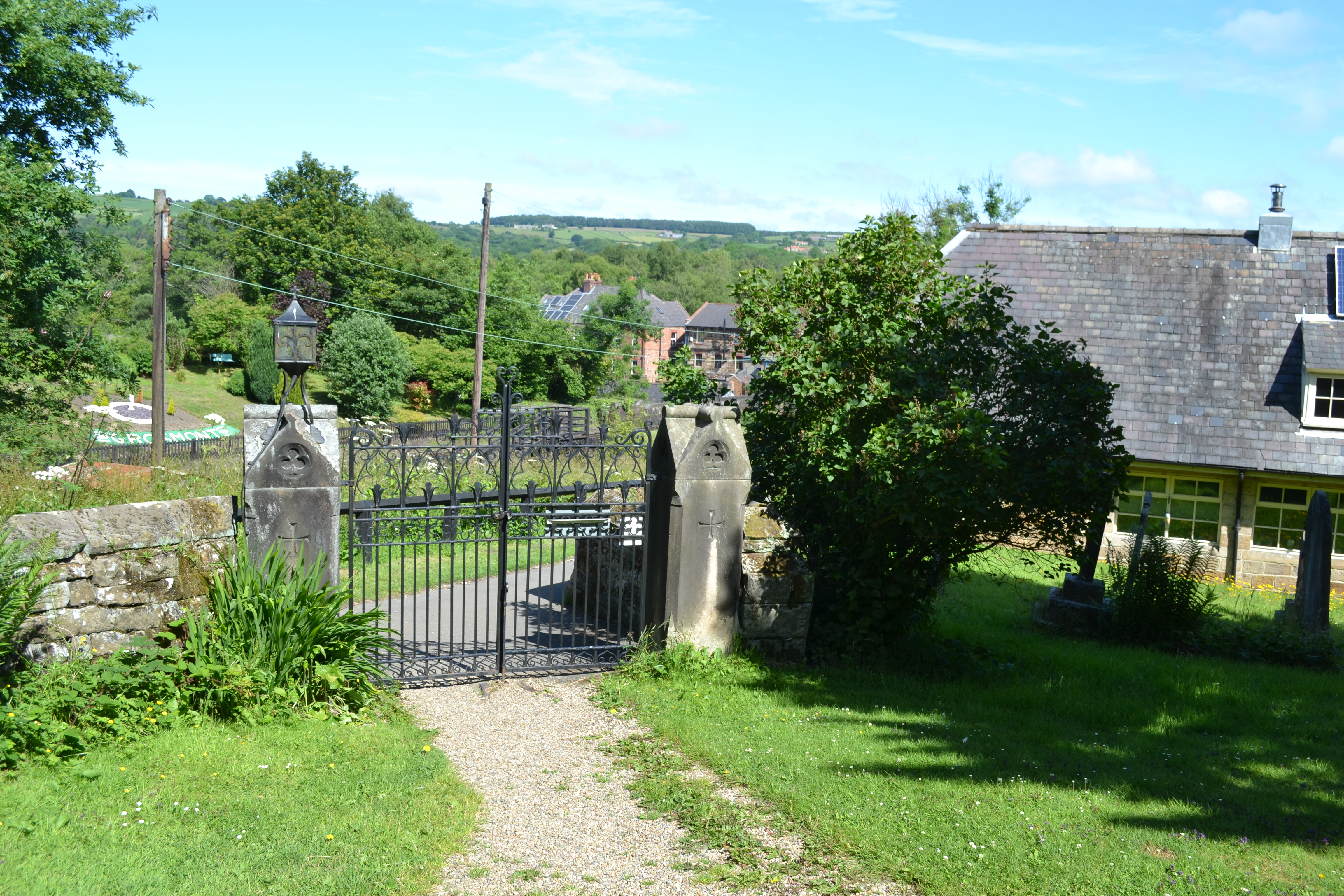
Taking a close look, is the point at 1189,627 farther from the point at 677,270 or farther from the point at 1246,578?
the point at 677,270

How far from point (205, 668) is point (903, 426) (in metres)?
5.52

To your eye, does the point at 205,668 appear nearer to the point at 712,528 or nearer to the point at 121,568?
the point at 121,568

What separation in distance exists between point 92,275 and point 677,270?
10314cm

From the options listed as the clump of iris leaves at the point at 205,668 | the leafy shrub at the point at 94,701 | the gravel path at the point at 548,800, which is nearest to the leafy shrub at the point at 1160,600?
the gravel path at the point at 548,800

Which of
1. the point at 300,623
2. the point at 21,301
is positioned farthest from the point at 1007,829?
the point at 21,301

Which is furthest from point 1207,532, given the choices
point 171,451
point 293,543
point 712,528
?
point 171,451

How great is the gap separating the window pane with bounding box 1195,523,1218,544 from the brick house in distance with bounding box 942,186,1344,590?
0.02 metres

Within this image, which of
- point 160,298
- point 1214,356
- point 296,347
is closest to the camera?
point 296,347

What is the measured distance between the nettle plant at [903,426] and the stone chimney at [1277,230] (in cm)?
1422

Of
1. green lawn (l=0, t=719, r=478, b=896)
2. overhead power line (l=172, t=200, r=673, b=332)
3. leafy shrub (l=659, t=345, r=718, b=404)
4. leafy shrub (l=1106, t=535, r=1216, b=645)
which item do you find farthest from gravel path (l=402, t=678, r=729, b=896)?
overhead power line (l=172, t=200, r=673, b=332)

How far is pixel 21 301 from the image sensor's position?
56.6 feet

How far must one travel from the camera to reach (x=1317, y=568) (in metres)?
10.8

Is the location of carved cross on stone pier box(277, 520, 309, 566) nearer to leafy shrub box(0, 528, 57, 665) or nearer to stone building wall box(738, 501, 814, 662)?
leafy shrub box(0, 528, 57, 665)

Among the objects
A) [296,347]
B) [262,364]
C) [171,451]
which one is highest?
[262,364]
